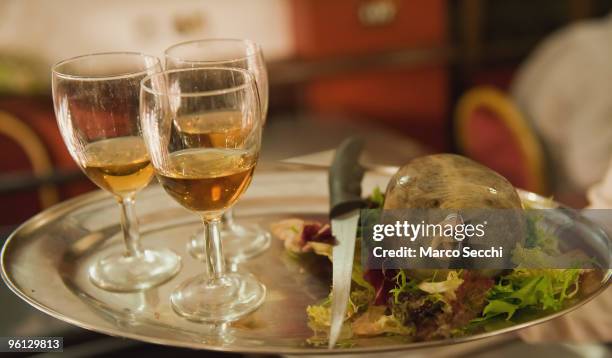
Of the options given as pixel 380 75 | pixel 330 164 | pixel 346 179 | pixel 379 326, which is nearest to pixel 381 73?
pixel 380 75

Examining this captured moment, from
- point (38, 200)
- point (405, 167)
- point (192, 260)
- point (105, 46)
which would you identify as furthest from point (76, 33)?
point (405, 167)

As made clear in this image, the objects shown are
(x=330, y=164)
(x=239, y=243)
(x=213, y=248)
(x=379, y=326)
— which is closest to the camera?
(x=379, y=326)

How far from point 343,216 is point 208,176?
0.18m

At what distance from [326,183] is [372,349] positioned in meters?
0.40

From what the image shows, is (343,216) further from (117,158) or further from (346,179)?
(117,158)

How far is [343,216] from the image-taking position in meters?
0.79

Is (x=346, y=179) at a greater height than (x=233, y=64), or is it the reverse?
(x=233, y=64)

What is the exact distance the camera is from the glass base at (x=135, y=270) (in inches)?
30.7

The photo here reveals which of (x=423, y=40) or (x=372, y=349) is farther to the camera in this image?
(x=423, y=40)

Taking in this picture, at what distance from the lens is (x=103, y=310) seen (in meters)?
0.73

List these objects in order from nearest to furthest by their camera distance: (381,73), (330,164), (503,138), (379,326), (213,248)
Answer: (379,326), (213,248), (330,164), (503,138), (381,73)

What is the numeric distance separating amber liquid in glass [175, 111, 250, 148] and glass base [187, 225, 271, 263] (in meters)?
0.18

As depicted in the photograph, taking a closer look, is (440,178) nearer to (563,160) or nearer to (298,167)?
(298,167)

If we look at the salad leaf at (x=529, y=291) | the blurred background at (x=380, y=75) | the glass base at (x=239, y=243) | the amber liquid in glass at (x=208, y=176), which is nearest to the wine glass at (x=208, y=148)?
the amber liquid in glass at (x=208, y=176)
